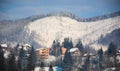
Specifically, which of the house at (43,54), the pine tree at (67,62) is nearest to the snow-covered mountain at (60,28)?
the house at (43,54)

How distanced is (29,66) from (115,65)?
2954 mm

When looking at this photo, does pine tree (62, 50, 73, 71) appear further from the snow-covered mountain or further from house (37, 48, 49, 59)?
the snow-covered mountain

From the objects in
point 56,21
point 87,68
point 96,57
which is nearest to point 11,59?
point 87,68

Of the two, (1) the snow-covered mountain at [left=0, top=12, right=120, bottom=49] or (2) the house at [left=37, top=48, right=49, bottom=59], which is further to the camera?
(1) the snow-covered mountain at [left=0, top=12, right=120, bottom=49]

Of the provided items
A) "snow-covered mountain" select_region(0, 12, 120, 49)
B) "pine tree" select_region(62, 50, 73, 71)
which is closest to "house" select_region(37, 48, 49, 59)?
"pine tree" select_region(62, 50, 73, 71)

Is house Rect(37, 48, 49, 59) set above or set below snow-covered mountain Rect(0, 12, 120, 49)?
below

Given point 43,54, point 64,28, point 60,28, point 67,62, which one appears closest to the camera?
point 67,62

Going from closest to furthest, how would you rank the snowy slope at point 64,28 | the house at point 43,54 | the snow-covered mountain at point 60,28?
the house at point 43,54
the snow-covered mountain at point 60,28
the snowy slope at point 64,28

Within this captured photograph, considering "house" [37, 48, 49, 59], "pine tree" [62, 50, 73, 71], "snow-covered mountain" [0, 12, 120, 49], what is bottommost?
"pine tree" [62, 50, 73, 71]

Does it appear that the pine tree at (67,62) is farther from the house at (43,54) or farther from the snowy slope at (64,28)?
the snowy slope at (64,28)

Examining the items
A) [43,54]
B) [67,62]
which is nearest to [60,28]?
[43,54]

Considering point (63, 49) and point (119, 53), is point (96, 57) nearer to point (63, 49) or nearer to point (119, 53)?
point (119, 53)

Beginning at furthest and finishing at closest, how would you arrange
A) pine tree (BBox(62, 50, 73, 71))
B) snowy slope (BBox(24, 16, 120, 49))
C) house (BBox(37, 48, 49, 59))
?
1. snowy slope (BBox(24, 16, 120, 49))
2. house (BBox(37, 48, 49, 59))
3. pine tree (BBox(62, 50, 73, 71))

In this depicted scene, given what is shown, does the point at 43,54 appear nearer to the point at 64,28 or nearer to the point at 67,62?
the point at 67,62
